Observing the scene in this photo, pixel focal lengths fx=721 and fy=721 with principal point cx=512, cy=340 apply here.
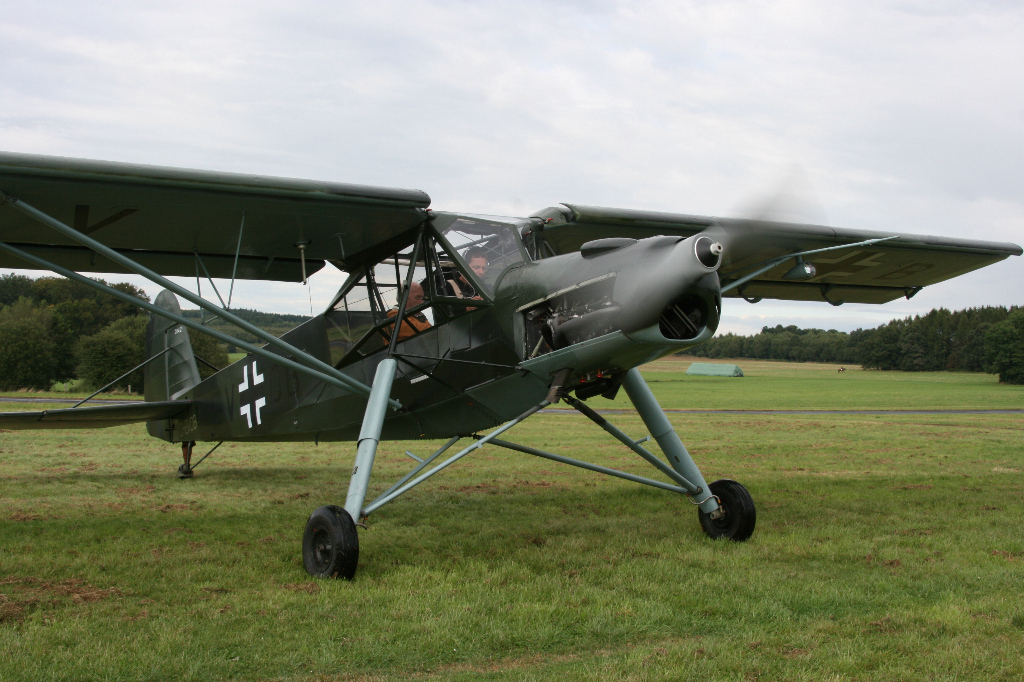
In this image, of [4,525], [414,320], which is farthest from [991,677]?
[4,525]

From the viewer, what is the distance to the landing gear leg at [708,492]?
6.67m

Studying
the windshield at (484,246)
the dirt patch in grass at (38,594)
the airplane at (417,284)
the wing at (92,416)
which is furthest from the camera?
the wing at (92,416)

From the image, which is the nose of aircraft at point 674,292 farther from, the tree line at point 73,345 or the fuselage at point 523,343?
the tree line at point 73,345

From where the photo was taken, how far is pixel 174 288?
19.2 ft

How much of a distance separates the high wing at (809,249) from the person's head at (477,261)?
957 millimetres

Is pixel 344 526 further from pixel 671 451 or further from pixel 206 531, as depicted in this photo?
pixel 671 451

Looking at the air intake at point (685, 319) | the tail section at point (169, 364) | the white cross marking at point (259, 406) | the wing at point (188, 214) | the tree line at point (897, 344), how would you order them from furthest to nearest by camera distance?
the tree line at point (897, 344), the tail section at point (169, 364), the white cross marking at point (259, 406), the wing at point (188, 214), the air intake at point (685, 319)

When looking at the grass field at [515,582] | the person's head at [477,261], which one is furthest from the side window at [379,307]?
the grass field at [515,582]

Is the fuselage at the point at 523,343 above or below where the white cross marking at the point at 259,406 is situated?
above

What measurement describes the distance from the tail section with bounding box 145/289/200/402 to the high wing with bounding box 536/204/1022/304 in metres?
6.51

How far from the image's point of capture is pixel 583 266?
18.3 ft

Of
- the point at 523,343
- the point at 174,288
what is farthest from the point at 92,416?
the point at 523,343

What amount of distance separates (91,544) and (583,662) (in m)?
4.92

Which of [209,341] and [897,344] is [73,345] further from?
[897,344]
